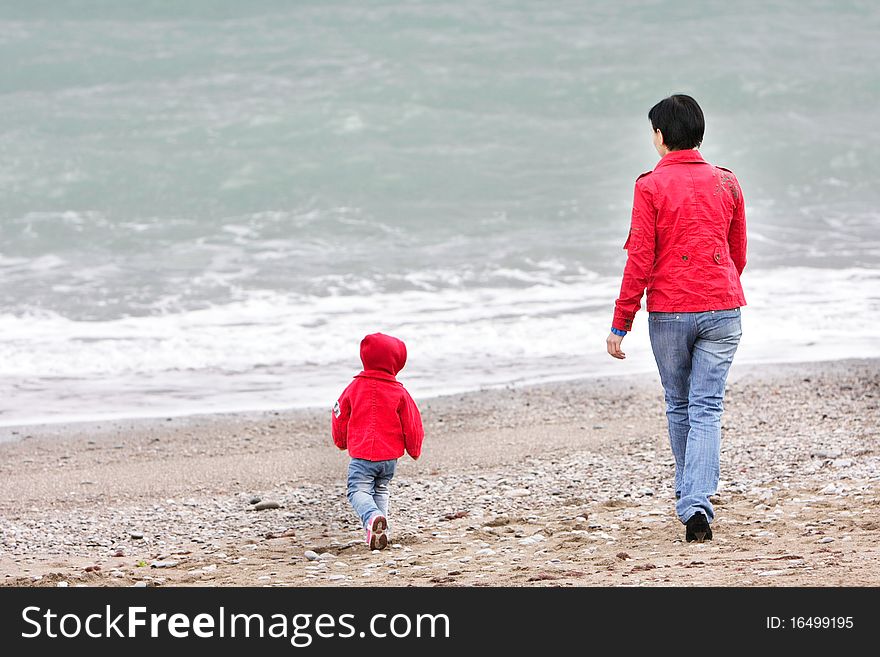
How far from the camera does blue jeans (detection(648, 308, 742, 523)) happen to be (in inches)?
169

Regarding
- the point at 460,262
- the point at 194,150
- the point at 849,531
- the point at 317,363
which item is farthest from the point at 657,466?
the point at 194,150

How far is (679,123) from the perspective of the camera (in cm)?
428

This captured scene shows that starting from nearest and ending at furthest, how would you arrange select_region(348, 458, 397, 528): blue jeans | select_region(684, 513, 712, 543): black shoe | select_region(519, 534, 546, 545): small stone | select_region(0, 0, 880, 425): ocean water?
select_region(684, 513, 712, 543): black shoe → select_region(519, 534, 546, 545): small stone → select_region(348, 458, 397, 528): blue jeans → select_region(0, 0, 880, 425): ocean water

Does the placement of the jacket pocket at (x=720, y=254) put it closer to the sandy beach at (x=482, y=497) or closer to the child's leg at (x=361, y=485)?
the sandy beach at (x=482, y=497)

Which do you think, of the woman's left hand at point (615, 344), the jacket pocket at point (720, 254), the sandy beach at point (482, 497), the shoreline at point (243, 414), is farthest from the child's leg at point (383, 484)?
the shoreline at point (243, 414)

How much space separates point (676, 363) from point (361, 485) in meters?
1.49

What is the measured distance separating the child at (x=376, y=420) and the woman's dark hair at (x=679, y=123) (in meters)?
1.45

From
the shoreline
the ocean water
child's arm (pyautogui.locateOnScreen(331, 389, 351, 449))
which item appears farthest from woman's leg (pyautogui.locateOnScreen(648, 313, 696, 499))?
the ocean water

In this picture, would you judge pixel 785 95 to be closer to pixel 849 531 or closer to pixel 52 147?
pixel 52 147

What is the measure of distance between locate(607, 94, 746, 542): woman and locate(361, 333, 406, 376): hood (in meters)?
1.03

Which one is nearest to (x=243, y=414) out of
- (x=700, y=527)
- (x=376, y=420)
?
(x=376, y=420)

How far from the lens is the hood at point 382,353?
15.9ft

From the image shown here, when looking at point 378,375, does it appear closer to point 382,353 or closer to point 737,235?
point 382,353

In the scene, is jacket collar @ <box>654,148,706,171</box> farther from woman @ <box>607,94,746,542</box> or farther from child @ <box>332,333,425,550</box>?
child @ <box>332,333,425,550</box>
